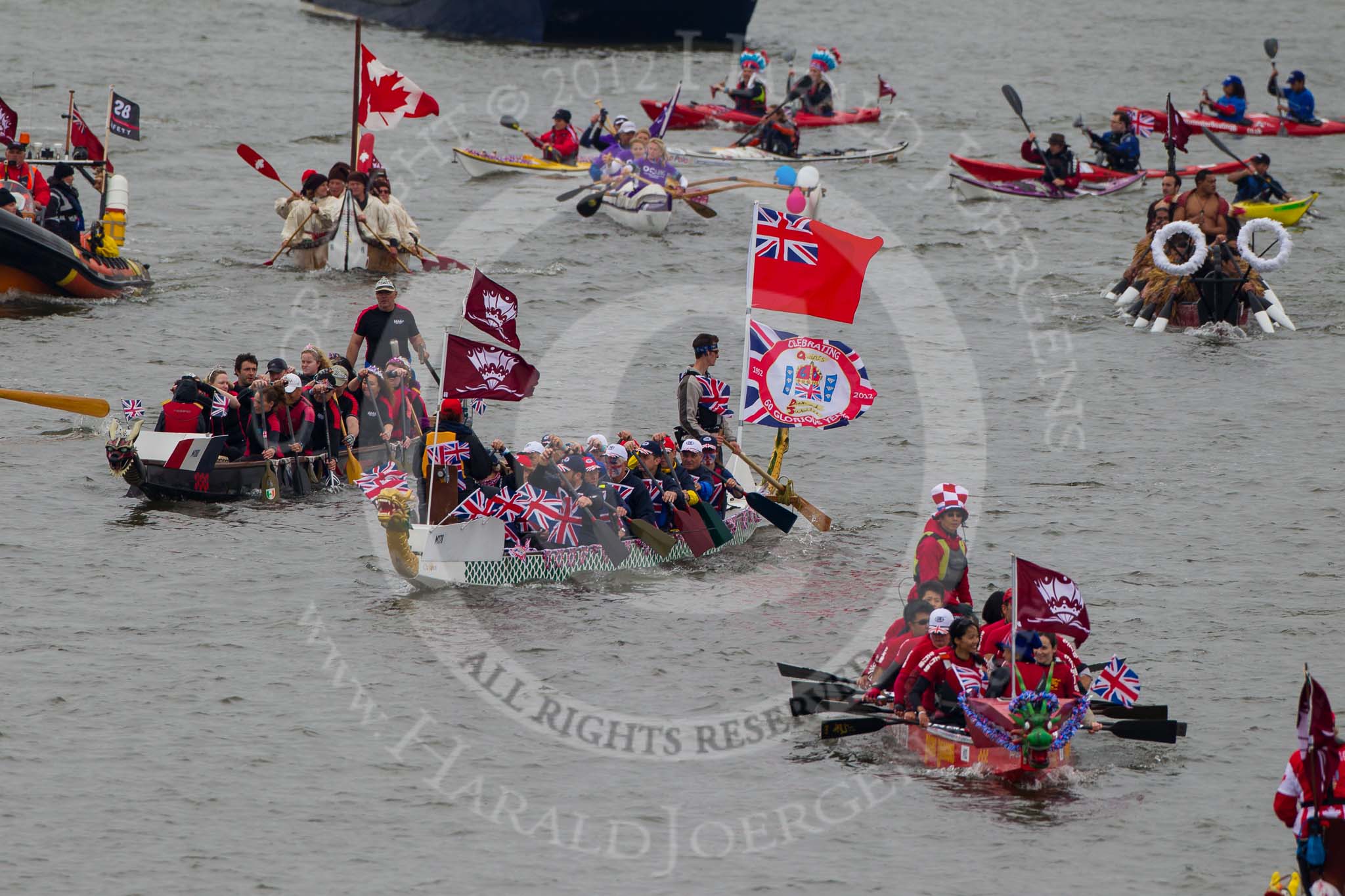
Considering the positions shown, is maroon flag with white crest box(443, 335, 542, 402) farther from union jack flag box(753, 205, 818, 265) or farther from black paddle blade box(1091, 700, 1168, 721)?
black paddle blade box(1091, 700, 1168, 721)

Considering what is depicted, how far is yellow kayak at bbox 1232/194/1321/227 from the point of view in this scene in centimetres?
3588

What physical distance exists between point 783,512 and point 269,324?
1249 centimetres

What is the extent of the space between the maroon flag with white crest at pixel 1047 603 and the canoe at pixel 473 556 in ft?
19.8

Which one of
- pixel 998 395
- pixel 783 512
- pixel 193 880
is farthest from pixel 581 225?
pixel 193 880

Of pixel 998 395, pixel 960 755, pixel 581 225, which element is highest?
pixel 581 225

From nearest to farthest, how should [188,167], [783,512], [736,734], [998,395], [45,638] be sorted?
[736,734] < [45,638] < [783,512] < [998,395] < [188,167]

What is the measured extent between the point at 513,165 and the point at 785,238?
836 inches

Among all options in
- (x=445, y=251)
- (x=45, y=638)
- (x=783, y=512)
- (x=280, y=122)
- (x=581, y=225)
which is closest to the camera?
(x=45, y=638)

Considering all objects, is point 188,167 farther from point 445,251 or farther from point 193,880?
point 193,880

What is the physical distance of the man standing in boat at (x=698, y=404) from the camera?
20062 millimetres

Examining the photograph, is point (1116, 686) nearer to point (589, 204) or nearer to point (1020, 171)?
point (589, 204)

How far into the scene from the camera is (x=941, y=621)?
14.2 m

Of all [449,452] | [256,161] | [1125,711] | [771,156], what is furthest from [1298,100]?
[1125,711]

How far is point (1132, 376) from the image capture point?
91.9ft
